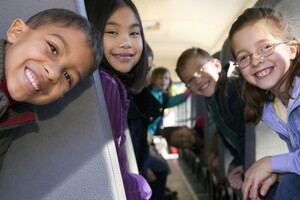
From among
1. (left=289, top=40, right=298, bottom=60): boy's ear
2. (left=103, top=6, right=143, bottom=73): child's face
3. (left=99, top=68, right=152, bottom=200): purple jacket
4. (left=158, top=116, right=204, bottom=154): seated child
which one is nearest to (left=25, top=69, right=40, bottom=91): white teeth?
(left=99, top=68, right=152, bottom=200): purple jacket

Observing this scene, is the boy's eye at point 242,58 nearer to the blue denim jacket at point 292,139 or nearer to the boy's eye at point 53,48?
the blue denim jacket at point 292,139

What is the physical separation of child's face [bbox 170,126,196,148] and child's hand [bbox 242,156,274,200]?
6.67 ft

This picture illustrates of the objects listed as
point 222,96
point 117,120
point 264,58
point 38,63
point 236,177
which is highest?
point 38,63

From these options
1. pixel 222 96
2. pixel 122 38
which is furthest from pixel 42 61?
pixel 222 96

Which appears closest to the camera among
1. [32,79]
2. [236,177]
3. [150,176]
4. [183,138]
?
[32,79]

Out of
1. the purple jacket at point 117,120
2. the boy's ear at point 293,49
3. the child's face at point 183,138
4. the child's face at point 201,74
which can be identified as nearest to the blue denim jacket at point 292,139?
the boy's ear at point 293,49

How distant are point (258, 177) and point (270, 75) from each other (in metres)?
0.34

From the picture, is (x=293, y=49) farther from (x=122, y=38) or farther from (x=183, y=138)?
(x=183, y=138)

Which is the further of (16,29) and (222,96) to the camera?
(222,96)

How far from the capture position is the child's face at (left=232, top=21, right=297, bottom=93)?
1.10 metres

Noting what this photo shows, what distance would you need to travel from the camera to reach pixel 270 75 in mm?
1112

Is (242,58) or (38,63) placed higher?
(38,63)

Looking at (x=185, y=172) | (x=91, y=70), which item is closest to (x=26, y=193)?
(x=91, y=70)

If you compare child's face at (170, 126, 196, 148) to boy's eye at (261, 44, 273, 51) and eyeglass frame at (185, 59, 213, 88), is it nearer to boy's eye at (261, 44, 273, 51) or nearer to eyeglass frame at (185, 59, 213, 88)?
eyeglass frame at (185, 59, 213, 88)
